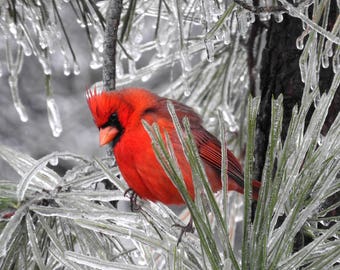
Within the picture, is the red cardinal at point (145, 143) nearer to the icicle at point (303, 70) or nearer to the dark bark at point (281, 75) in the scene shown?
the dark bark at point (281, 75)

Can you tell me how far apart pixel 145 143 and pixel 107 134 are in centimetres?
16

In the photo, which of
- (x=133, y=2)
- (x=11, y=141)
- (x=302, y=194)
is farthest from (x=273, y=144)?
(x=11, y=141)

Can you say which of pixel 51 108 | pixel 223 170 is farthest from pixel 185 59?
pixel 223 170

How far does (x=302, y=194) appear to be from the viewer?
Answer: 1.29 m

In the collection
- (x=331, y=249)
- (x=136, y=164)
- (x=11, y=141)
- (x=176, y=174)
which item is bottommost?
(x=11, y=141)

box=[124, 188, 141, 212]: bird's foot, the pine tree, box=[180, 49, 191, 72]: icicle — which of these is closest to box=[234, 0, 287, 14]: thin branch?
the pine tree

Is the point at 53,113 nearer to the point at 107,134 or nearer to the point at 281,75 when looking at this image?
the point at 107,134

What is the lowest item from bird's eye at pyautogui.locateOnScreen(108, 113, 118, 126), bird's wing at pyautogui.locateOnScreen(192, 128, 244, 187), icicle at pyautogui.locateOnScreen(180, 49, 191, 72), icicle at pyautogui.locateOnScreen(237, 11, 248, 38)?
bird's wing at pyautogui.locateOnScreen(192, 128, 244, 187)

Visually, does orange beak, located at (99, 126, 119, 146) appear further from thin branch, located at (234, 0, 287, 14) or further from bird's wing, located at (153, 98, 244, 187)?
thin branch, located at (234, 0, 287, 14)

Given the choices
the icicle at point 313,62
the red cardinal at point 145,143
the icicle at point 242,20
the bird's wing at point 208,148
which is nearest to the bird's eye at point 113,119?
the red cardinal at point 145,143

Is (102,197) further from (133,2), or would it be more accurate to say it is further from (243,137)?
(243,137)

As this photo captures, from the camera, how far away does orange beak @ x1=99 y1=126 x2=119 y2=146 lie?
6.76ft

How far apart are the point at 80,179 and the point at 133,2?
622 mm

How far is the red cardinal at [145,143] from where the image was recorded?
1946 mm
